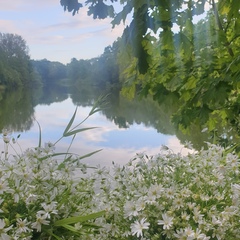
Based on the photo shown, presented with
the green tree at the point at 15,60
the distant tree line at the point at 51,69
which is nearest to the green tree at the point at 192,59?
the distant tree line at the point at 51,69

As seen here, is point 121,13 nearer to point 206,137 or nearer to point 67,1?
point 67,1

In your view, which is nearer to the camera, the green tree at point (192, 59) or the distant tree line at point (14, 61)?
the green tree at point (192, 59)

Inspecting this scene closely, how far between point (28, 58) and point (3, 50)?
9 cm

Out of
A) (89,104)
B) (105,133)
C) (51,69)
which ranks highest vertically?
(51,69)

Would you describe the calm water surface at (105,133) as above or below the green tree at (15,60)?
below

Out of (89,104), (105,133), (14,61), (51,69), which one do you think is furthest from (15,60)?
(105,133)

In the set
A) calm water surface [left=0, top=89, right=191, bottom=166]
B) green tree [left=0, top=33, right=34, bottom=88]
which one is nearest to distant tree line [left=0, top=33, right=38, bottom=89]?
green tree [left=0, top=33, right=34, bottom=88]

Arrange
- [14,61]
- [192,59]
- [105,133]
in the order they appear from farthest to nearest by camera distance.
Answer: [105,133]
[14,61]
[192,59]

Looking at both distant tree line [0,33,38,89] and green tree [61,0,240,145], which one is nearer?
green tree [61,0,240,145]

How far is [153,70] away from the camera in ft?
3.96

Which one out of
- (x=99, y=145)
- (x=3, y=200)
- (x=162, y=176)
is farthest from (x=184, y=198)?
(x=99, y=145)

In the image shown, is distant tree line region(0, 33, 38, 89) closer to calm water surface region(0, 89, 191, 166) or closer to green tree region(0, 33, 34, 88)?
green tree region(0, 33, 34, 88)

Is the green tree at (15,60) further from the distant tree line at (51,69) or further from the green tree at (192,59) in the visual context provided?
the green tree at (192,59)

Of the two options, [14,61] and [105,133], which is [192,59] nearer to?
[105,133]
